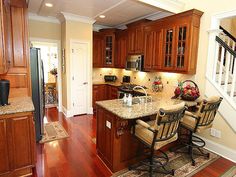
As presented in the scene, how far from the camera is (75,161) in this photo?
8.73 ft

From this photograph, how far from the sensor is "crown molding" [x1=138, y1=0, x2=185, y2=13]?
326 cm

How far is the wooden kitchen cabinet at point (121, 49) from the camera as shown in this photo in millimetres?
5172

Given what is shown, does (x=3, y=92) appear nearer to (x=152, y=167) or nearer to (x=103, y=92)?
(x=152, y=167)

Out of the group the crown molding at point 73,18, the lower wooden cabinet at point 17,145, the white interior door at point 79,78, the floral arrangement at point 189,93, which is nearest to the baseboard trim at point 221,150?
the floral arrangement at point 189,93

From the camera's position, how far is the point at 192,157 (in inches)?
109

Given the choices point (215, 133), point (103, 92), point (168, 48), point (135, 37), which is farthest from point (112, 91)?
point (215, 133)

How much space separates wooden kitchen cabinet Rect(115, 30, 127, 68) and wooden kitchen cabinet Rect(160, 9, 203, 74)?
168 centimetres

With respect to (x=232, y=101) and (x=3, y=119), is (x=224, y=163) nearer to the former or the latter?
(x=232, y=101)

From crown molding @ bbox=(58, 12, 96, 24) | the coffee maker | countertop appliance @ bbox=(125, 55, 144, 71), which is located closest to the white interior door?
crown molding @ bbox=(58, 12, 96, 24)

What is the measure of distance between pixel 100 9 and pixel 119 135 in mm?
3210

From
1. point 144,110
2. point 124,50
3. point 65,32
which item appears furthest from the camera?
point 124,50

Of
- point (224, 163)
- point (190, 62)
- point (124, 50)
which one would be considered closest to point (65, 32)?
point (124, 50)

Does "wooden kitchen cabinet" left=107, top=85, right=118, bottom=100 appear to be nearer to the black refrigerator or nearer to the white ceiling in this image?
the white ceiling

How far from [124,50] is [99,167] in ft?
12.2
